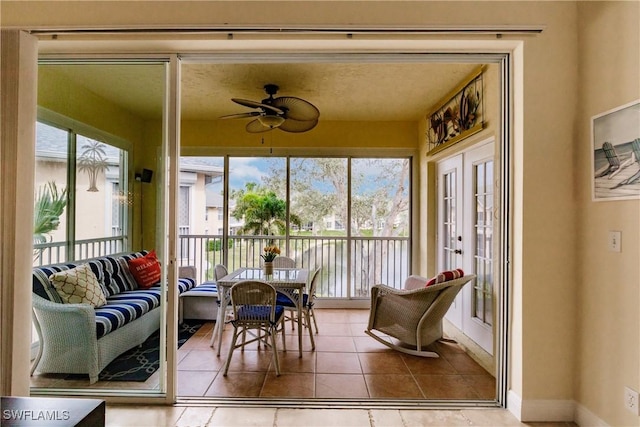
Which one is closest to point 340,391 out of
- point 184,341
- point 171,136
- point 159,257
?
point 159,257

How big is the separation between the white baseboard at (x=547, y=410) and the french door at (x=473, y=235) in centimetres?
76

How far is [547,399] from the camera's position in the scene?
2133 millimetres

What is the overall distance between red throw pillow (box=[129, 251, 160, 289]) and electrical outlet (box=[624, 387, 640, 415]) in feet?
9.30

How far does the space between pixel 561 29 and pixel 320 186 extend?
3293mm

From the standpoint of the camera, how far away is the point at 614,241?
1.89m

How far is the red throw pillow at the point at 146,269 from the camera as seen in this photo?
2.41 meters

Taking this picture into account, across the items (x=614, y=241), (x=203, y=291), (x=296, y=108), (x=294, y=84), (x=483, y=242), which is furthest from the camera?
(x=203, y=291)

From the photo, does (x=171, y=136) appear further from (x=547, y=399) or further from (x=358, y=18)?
(x=547, y=399)

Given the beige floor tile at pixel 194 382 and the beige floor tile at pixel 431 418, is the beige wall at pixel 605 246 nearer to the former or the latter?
the beige floor tile at pixel 431 418

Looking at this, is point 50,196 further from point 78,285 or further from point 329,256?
point 329,256

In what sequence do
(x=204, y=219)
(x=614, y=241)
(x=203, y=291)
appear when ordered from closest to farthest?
1. (x=614, y=241)
2. (x=203, y=291)
3. (x=204, y=219)

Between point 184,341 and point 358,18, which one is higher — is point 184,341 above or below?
below

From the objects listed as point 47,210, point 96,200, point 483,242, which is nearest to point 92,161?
point 96,200

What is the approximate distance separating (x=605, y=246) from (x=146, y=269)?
2951 millimetres
